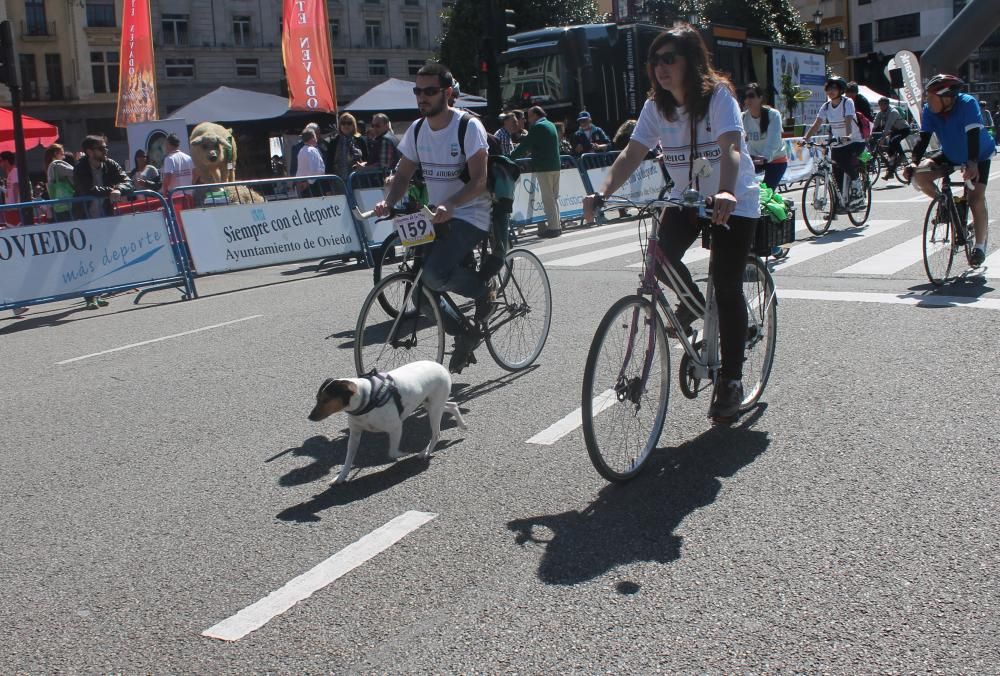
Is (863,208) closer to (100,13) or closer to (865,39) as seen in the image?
(100,13)

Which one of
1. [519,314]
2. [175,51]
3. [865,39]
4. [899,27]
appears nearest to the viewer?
[519,314]

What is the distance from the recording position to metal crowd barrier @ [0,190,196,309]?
34.4 ft

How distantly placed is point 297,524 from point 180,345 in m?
4.60

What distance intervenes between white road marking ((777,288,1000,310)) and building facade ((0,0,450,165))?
4873cm

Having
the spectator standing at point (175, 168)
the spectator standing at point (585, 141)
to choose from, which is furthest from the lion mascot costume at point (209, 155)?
the spectator standing at point (585, 141)

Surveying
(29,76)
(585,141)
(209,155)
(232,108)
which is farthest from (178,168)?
(29,76)

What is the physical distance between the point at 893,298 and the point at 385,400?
5.35m

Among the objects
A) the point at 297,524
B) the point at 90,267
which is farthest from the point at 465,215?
the point at 90,267

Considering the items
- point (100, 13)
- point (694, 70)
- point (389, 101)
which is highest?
point (100, 13)

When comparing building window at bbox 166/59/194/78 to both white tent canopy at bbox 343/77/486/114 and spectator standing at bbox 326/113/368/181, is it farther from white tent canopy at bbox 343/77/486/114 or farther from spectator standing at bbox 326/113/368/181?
spectator standing at bbox 326/113/368/181

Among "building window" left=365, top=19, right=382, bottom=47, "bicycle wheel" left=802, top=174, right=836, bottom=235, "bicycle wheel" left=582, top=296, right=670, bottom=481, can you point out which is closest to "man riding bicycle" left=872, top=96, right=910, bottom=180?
"bicycle wheel" left=802, top=174, right=836, bottom=235

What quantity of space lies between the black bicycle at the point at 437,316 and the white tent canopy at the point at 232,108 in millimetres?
23648

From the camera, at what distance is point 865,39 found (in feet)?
267

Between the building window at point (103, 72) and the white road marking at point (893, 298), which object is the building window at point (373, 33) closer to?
the building window at point (103, 72)
